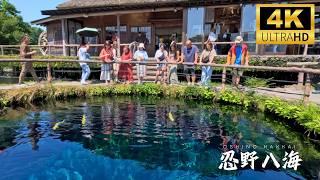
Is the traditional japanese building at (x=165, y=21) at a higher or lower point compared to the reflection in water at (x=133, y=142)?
higher

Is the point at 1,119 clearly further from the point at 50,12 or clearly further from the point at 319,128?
the point at 50,12

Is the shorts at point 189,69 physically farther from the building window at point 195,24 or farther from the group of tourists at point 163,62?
the building window at point 195,24

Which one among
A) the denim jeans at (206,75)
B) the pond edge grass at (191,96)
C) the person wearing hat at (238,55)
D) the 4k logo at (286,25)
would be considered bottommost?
the pond edge grass at (191,96)

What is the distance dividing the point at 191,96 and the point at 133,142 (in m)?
5.33

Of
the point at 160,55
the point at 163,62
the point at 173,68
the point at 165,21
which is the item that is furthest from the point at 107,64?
the point at 165,21

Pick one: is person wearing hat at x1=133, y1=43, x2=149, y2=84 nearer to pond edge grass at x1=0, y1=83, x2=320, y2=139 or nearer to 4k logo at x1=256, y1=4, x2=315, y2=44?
pond edge grass at x1=0, y1=83, x2=320, y2=139

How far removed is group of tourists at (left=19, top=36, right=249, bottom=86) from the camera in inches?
467

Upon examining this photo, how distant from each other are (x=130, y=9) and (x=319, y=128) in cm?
1364

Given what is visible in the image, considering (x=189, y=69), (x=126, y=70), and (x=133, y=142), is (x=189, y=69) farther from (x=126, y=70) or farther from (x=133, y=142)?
(x=133, y=142)

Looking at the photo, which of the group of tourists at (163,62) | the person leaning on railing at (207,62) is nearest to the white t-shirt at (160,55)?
the group of tourists at (163,62)

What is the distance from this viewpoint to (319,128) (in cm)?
694

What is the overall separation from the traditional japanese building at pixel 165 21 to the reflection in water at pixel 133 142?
7.05m

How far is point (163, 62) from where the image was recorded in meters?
12.4

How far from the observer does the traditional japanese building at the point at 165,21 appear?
16.2 m
